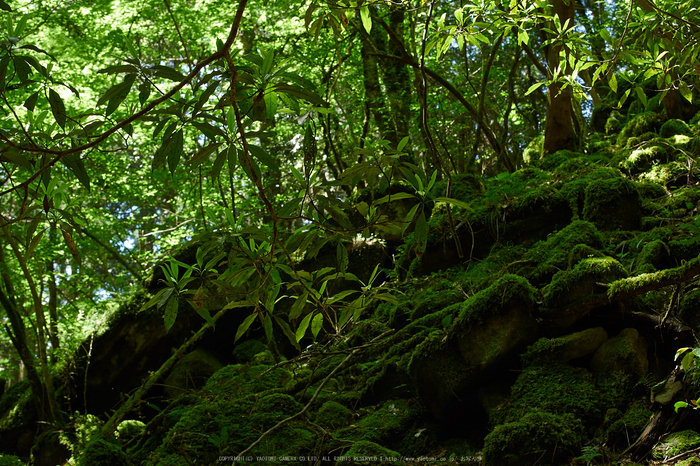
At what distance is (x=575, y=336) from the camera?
312cm

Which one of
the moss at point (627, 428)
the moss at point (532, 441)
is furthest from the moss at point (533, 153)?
the moss at point (532, 441)

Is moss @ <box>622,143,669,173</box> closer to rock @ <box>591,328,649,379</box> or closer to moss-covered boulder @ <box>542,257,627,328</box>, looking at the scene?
moss-covered boulder @ <box>542,257,627,328</box>

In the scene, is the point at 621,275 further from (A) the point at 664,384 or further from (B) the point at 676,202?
(B) the point at 676,202

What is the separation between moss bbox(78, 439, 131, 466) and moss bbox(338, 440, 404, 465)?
1504 mm

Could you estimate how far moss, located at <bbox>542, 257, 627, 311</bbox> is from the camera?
3.17 m

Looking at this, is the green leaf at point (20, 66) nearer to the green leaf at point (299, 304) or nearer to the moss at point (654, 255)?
the green leaf at point (299, 304)

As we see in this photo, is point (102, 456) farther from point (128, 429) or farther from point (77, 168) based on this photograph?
point (77, 168)

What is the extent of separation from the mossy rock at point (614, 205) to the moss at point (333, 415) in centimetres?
266

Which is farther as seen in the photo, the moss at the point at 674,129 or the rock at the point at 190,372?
the moss at the point at 674,129

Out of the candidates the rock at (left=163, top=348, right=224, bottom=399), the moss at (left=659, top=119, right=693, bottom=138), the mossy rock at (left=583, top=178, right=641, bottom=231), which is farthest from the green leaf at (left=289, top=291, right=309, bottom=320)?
the moss at (left=659, top=119, right=693, bottom=138)

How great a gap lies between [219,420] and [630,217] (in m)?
3.71

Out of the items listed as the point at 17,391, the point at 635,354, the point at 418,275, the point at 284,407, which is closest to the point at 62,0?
the point at 17,391

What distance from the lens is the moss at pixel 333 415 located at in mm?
3473

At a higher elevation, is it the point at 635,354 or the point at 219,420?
the point at 219,420
